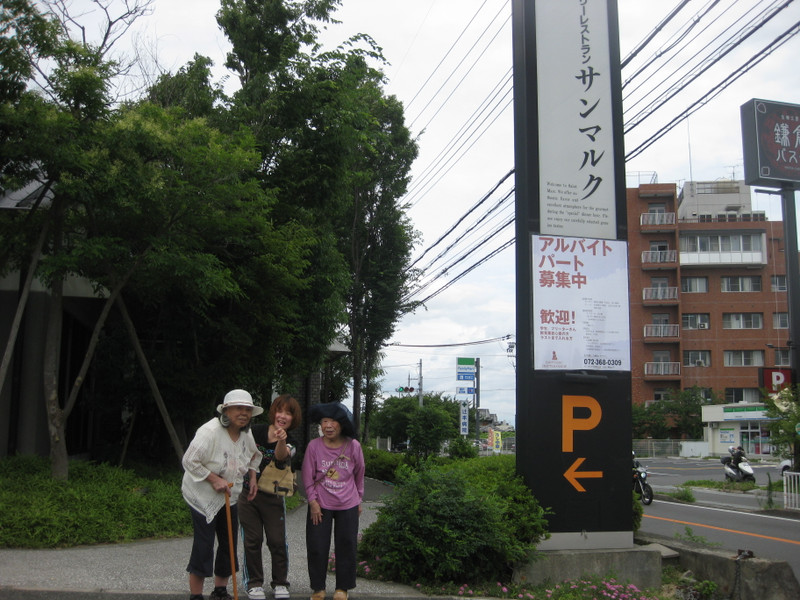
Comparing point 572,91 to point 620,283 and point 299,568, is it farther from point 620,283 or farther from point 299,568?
point 299,568

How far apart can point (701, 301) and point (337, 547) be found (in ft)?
180

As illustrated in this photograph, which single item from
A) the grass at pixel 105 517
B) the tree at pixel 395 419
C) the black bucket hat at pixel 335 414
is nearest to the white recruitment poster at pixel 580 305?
the grass at pixel 105 517

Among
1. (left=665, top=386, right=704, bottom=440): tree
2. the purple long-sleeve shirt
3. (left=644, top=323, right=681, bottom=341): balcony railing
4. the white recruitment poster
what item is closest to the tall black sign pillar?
the white recruitment poster

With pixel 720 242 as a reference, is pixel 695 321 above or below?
below

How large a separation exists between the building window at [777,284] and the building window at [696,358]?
683cm

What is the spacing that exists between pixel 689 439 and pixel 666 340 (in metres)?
7.25

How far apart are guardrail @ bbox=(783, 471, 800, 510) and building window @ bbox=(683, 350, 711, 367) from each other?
39.7 metres

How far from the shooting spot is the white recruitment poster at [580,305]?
24.7 ft

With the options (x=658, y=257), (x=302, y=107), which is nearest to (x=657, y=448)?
(x=658, y=257)

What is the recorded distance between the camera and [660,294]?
55406mm

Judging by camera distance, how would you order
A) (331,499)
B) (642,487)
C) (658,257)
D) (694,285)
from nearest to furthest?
(331,499) < (642,487) < (658,257) < (694,285)

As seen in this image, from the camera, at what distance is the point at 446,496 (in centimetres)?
669

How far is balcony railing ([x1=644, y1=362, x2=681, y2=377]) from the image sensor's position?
54781mm

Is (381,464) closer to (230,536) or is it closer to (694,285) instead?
(230,536)
